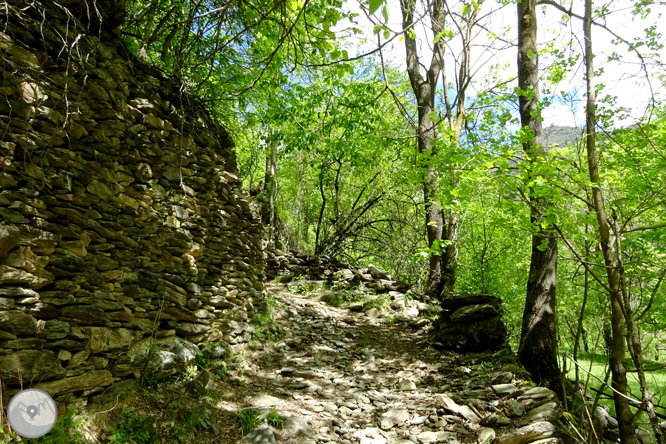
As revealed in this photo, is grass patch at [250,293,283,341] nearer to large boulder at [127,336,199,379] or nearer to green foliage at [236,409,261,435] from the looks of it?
large boulder at [127,336,199,379]

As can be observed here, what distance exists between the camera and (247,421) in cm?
325

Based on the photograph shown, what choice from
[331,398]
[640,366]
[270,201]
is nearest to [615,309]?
[640,366]

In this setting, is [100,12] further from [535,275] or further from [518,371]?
[518,371]

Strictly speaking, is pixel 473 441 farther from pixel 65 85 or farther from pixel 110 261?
pixel 65 85

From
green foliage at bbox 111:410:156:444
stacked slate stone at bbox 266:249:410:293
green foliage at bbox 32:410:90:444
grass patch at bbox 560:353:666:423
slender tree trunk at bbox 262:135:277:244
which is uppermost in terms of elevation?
slender tree trunk at bbox 262:135:277:244

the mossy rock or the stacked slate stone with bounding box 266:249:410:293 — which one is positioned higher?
the stacked slate stone with bounding box 266:249:410:293

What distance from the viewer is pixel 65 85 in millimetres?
2799

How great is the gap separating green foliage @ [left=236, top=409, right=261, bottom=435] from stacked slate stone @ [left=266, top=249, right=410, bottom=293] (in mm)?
5249

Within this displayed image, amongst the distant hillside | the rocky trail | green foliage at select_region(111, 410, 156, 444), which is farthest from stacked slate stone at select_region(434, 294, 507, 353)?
green foliage at select_region(111, 410, 156, 444)

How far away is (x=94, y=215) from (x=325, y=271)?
21.0 ft

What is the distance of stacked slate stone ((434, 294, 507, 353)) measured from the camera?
5.39 meters

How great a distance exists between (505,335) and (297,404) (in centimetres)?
339

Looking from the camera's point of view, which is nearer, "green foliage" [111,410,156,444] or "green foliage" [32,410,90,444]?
"green foliage" [32,410,90,444]

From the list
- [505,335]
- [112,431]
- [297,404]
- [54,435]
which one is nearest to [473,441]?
[297,404]
